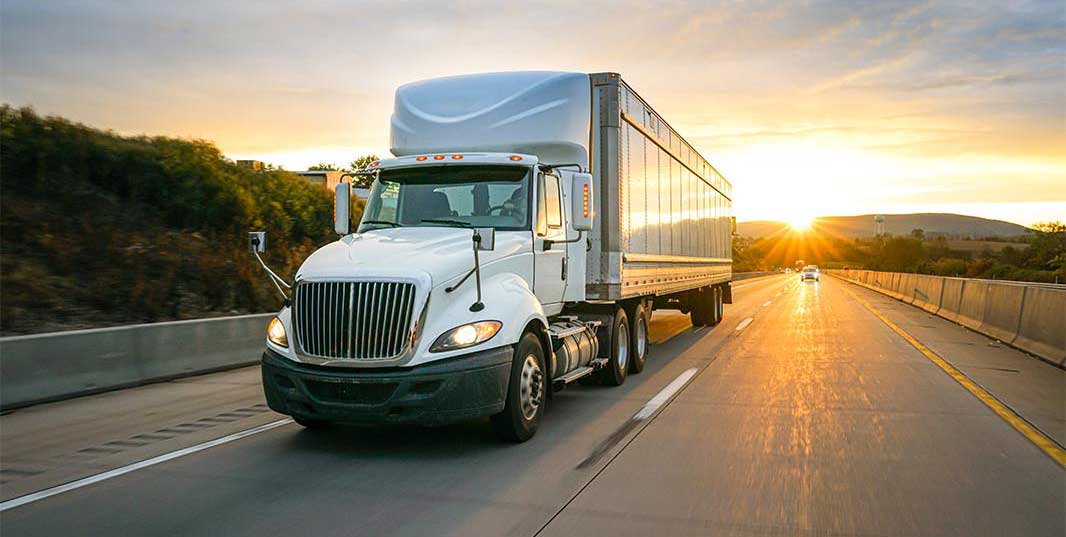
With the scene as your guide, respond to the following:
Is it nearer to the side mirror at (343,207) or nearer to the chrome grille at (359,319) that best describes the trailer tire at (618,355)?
the side mirror at (343,207)

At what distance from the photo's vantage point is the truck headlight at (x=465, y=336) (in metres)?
6.71

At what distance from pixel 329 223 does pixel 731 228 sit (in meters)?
11.4

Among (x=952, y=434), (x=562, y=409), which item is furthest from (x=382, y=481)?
(x=952, y=434)

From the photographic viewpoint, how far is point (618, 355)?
1077 cm

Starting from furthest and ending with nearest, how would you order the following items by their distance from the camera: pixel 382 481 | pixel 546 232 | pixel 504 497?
pixel 546 232 < pixel 382 481 < pixel 504 497

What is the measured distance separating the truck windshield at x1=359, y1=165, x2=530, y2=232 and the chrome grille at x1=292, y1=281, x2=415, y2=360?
1.76m

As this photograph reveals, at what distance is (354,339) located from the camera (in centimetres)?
665

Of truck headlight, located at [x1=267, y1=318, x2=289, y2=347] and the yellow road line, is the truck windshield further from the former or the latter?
the yellow road line

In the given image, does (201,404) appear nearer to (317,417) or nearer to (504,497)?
(317,417)

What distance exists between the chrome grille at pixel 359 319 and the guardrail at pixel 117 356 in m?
4.11

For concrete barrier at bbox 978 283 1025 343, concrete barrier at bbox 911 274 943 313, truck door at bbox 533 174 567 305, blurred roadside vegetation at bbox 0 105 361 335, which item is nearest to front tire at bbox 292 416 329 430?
truck door at bbox 533 174 567 305

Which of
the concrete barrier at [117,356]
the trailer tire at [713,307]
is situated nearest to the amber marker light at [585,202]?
the concrete barrier at [117,356]

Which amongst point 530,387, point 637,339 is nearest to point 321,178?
point 637,339

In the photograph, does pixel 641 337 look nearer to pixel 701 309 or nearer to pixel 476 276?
pixel 476 276
